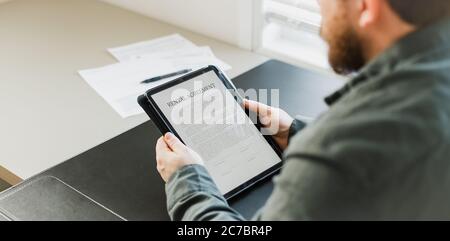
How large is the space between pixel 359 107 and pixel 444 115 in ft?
0.31

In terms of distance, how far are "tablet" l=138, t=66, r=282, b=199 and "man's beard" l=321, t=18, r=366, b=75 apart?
0.32 m

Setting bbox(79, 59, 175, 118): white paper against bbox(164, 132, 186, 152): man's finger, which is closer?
bbox(164, 132, 186, 152): man's finger

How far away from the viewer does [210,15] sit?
161 centimetres

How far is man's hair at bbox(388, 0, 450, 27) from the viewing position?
0.66 m

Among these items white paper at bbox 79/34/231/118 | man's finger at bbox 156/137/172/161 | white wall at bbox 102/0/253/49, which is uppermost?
man's finger at bbox 156/137/172/161

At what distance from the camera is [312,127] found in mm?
697

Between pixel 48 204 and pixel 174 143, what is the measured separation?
0.25m

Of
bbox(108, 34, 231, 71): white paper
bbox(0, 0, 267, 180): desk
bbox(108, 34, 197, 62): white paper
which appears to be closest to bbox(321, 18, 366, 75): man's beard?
bbox(0, 0, 267, 180): desk

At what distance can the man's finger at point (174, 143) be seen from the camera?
0.98 metres

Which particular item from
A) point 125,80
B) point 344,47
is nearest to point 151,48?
point 125,80

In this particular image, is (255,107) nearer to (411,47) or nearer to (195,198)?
(195,198)

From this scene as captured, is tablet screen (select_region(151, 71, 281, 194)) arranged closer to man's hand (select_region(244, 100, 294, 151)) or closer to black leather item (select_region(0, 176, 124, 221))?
man's hand (select_region(244, 100, 294, 151))
